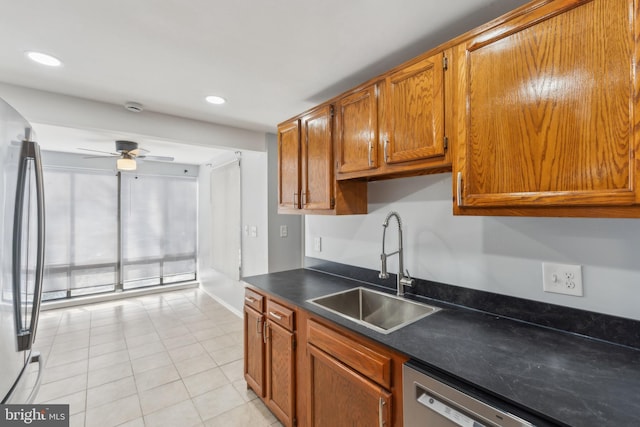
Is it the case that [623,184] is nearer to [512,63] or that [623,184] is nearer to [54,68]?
[512,63]

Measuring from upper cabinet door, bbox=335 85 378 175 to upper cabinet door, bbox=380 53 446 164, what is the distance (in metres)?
0.08

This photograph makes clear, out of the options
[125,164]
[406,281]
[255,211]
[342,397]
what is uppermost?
[125,164]

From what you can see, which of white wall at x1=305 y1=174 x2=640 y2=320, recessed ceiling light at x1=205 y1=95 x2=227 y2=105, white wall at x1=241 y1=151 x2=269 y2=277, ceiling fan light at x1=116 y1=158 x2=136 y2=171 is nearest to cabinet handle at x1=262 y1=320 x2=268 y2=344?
white wall at x1=305 y1=174 x2=640 y2=320

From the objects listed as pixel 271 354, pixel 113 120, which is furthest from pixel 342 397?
pixel 113 120

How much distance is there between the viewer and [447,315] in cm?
146

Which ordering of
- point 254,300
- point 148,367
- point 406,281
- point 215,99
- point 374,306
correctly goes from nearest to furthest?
1. point 406,281
2. point 374,306
3. point 254,300
4. point 215,99
5. point 148,367

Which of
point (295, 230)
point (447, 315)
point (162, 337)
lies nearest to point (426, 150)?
point (447, 315)

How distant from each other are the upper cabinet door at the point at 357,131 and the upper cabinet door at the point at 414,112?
0.08m

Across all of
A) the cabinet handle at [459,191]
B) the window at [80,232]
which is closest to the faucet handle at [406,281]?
the cabinet handle at [459,191]

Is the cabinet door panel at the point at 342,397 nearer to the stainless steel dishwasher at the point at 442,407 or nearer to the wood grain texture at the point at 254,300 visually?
the stainless steel dishwasher at the point at 442,407

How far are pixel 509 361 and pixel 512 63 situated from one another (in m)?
1.13

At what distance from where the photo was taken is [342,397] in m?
1.38

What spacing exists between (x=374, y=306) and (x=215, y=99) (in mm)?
1992

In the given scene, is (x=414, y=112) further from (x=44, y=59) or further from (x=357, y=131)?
(x=44, y=59)
